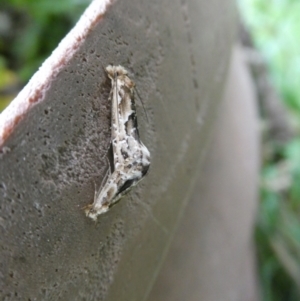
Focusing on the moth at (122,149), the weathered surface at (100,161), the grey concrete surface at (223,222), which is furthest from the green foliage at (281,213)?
the moth at (122,149)

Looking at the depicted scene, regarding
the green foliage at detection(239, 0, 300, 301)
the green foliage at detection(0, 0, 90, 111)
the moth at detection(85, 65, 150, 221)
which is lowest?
the green foliage at detection(239, 0, 300, 301)

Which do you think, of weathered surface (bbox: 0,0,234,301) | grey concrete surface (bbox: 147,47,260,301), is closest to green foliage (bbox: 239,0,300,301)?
grey concrete surface (bbox: 147,47,260,301)

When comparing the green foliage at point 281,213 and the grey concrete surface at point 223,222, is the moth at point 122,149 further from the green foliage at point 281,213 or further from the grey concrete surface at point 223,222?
the green foliage at point 281,213

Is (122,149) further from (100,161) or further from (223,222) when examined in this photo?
(223,222)

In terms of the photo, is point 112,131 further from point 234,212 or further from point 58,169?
point 234,212

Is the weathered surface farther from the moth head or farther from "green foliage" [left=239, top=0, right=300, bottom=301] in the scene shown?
"green foliage" [left=239, top=0, right=300, bottom=301]

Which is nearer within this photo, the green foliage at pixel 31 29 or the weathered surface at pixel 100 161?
the weathered surface at pixel 100 161

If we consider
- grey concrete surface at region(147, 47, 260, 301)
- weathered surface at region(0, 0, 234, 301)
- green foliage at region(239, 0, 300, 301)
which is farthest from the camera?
green foliage at region(239, 0, 300, 301)
